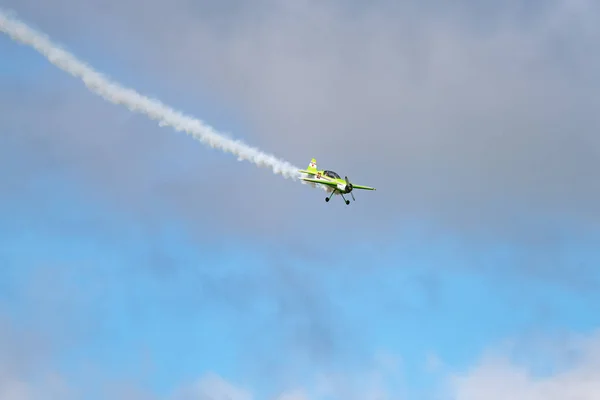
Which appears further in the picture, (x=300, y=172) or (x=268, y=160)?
(x=300, y=172)

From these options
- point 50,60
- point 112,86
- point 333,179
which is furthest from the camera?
point 333,179

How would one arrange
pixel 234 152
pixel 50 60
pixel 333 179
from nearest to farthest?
1. pixel 50 60
2. pixel 234 152
3. pixel 333 179

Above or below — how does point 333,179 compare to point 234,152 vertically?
above

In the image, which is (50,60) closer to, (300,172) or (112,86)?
(112,86)

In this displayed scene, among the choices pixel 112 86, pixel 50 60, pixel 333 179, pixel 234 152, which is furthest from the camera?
pixel 333 179

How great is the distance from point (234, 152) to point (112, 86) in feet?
49.8

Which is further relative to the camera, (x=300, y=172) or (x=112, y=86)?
(x=300, y=172)

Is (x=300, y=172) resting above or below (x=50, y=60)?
above

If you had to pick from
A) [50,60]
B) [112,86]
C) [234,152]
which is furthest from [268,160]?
[50,60]

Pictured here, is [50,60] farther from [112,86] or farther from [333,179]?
[333,179]

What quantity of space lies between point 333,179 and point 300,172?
400cm

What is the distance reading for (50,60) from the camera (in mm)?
48594

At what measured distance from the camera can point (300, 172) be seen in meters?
74.2

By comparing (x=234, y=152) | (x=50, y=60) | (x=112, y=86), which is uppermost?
(x=234, y=152)
